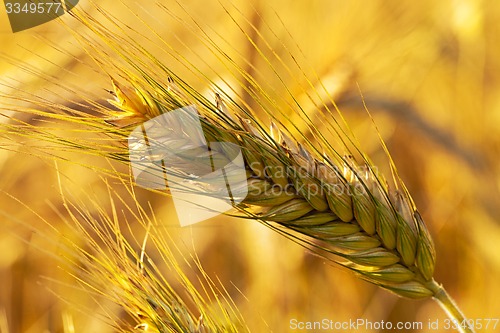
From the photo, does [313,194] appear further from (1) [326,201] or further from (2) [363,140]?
(2) [363,140]

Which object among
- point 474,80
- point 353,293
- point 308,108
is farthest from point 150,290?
point 474,80

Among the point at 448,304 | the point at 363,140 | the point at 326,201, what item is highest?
the point at 363,140

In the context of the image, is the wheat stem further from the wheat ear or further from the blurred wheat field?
the blurred wheat field

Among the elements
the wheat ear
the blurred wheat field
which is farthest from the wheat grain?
the blurred wheat field

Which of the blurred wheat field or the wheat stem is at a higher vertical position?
the blurred wheat field

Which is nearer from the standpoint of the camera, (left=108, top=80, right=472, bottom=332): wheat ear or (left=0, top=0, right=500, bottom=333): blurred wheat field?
(left=108, top=80, right=472, bottom=332): wheat ear

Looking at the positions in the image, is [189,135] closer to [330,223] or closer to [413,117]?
[330,223]

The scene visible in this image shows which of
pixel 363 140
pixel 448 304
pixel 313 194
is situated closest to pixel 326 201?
pixel 313 194

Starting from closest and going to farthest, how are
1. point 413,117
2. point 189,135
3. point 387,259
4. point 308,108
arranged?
1. point 189,135
2. point 387,259
3. point 308,108
4. point 413,117
